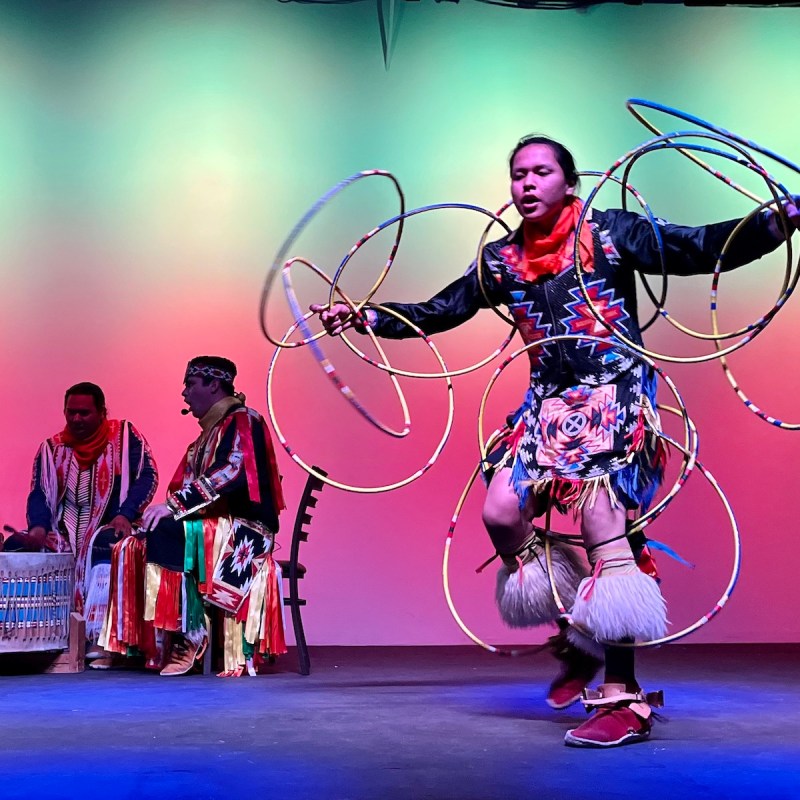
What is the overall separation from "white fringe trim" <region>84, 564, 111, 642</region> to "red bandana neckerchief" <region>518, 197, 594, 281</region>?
239 centimetres

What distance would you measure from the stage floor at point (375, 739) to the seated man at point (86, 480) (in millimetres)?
841

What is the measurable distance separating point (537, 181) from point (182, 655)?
2418 mm

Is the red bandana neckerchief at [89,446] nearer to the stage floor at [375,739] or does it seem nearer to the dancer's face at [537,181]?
the stage floor at [375,739]

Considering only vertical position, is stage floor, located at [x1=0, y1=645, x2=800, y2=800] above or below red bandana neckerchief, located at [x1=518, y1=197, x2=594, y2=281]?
below

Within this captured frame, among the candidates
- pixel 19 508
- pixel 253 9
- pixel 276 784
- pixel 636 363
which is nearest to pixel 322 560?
pixel 19 508

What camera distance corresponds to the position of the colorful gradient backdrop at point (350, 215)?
234 inches

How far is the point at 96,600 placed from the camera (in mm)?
4816

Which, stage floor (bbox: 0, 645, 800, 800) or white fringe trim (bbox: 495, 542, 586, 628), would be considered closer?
stage floor (bbox: 0, 645, 800, 800)

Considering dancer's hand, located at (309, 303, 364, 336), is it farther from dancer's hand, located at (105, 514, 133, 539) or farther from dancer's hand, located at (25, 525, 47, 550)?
dancer's hand, located at (25, 525, 47, 550)

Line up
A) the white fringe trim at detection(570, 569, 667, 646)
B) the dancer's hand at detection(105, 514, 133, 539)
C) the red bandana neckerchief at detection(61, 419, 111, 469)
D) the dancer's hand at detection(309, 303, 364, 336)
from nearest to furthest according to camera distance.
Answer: the white fringe trim at detection(570, 569, 667, 646)
the dancer's hand at detection(309, 303, 364, 336)
the dancer's hand at detection(105, 514, 133, 539)
the red bandana neckerchief at detection(61, 419, 111, 469)

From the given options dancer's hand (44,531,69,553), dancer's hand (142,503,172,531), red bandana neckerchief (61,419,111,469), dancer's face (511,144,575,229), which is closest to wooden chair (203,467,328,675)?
dancer's hand (142,503,172,531)

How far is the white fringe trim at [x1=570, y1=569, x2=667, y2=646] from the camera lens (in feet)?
9.23

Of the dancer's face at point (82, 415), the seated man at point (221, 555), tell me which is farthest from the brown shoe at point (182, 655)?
the dancer's face at point (82, 415)

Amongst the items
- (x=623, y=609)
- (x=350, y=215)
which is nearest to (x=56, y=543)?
(x=350, y=215)
